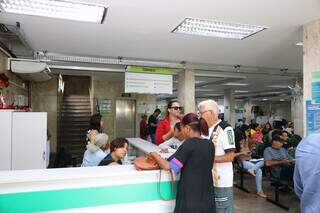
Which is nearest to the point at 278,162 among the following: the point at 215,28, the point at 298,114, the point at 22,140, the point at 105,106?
the point at 215,28

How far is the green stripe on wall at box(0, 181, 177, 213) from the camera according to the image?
2.04 metres

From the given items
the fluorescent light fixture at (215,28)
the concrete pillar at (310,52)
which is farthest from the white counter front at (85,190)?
the concrete pillar at (310,52)

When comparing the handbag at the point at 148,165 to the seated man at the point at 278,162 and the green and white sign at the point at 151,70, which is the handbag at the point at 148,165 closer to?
the seated man at the point at 278,162

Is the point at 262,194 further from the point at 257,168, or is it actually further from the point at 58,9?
the point at 58,9

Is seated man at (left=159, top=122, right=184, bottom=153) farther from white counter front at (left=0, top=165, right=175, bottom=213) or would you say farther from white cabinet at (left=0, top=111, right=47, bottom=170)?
white cabinet at (left=0, top=111, right=47, bottom=170)

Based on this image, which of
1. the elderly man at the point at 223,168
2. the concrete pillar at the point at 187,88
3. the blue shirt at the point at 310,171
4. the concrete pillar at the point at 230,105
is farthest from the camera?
the concrete pillar at the point at 230,105

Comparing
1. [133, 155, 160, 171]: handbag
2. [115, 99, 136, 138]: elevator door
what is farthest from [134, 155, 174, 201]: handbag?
[115, 99, 136, 138]: elevator door

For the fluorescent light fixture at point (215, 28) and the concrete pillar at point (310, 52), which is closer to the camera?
the concrete pillar at point (310, 52)

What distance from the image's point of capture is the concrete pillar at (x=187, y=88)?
6.74m

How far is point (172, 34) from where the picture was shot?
13.6ft

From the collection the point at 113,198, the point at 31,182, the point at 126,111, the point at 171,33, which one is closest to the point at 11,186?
the point at 31,182

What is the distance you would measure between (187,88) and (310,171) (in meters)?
5.80

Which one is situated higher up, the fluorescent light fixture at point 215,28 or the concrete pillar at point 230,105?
the fluorescent light fixture at point 215,28

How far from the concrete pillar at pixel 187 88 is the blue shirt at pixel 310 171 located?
569 cm
